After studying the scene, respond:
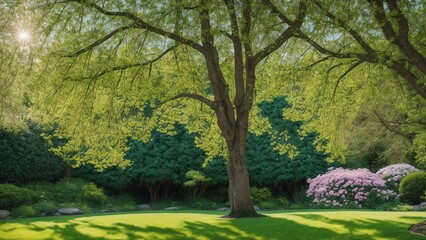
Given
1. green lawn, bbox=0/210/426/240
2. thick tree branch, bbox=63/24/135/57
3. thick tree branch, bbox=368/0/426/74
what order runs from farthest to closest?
thick tree branch, bbox=63/24/135/57 → green lawn, bbox=0/210/426/240 → thick tree branch, bbox=368/0/426/74

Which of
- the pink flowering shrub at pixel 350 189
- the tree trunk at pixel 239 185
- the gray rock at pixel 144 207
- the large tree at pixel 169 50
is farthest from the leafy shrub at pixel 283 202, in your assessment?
the tree trunk at pixel 239 185

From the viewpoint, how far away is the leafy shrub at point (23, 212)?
18359mm

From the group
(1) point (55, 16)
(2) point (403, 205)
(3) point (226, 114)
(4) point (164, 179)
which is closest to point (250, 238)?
(3) point (226, 114)

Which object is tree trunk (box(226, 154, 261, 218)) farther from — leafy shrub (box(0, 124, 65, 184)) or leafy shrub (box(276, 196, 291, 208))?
leafy shrub (box(0, 124, 65, 184))

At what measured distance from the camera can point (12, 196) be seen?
61.1 feet

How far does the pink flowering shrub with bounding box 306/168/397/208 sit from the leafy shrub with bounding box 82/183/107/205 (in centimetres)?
884

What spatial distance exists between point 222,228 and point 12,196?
1038 centimetres

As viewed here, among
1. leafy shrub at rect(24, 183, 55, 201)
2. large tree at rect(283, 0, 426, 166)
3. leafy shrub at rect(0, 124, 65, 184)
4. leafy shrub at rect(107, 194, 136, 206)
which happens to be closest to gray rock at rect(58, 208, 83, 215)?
leafy shrub at rect(24, 183, 55, 201)

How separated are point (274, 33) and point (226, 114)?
3.06 m

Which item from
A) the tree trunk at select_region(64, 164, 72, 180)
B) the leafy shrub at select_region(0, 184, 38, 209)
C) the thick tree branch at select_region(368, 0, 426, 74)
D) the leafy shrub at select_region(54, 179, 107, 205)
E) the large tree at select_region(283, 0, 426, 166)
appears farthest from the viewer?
the tree trunk at select_region(64, 164, 72, 180)

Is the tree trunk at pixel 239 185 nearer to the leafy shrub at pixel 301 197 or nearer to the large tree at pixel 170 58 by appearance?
the large tree at pixel 170 58

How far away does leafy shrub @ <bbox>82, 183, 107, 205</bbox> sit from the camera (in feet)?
70.3

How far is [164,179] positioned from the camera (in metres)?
23.4

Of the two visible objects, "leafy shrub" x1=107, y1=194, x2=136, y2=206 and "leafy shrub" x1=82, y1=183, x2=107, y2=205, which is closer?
"leafy shrub" x1=82, y1=183, x2=107, y2=205
